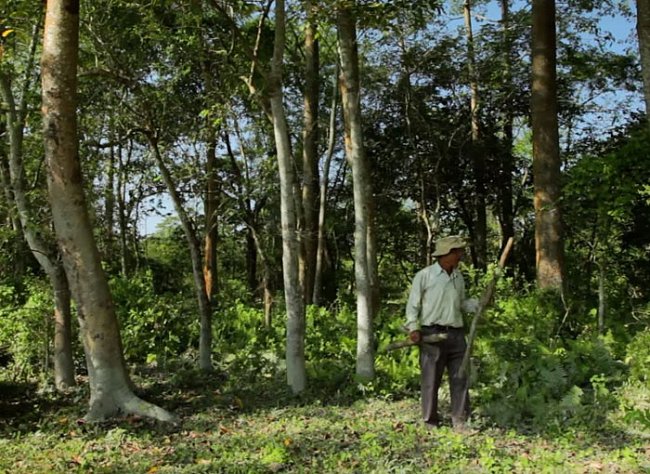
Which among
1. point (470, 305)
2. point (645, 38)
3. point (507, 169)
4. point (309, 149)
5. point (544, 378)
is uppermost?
point (645, 38)

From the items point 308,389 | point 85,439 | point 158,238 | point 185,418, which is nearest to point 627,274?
point 308,389

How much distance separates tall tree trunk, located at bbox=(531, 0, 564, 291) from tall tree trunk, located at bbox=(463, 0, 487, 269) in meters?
5.86

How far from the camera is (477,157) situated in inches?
667

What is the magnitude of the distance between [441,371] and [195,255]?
390 cm

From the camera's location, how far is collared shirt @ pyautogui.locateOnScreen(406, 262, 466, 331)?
19.2ft

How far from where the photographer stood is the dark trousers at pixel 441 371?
5.82m

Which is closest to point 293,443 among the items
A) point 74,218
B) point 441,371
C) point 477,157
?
point 441,371

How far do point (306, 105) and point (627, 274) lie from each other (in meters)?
8.34

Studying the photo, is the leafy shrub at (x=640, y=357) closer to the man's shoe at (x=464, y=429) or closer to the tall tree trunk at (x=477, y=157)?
the man's shoe at (x=464, y=429)

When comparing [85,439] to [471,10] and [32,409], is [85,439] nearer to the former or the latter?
[32,409]

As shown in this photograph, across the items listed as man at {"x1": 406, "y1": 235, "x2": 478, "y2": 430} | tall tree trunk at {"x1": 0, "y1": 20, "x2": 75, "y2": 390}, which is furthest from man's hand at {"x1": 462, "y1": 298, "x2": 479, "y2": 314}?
tall tree trunk at {"x1": 0, "y1": 20, "x2": 75, "y2": 390}

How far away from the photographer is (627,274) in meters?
14.1

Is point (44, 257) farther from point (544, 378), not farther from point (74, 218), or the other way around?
point (544, 378)

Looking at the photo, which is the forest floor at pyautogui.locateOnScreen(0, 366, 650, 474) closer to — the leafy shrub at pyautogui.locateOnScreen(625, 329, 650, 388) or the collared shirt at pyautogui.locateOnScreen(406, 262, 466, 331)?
the collared shirt at pyautogui.locateOnScreen(406, 262, 466, 331)
